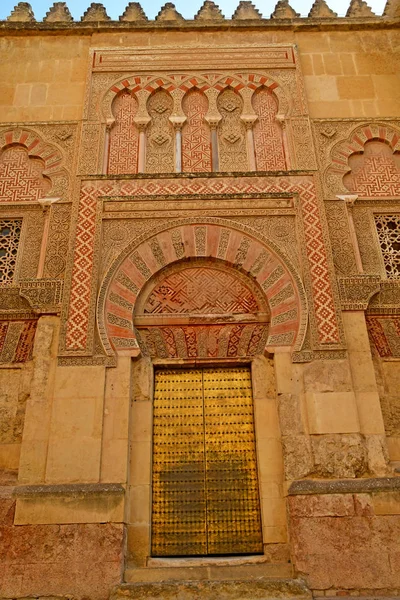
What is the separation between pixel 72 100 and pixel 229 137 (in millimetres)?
1766

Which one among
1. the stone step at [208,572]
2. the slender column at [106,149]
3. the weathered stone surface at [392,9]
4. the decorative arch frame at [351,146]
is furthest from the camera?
the weathered stone surface at [392,9]

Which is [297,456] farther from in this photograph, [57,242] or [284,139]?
[284,139]

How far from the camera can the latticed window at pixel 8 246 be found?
492 cm

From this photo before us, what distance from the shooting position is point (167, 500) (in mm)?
4125

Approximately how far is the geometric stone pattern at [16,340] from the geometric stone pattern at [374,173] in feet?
11.1

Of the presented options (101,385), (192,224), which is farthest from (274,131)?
(101,385)

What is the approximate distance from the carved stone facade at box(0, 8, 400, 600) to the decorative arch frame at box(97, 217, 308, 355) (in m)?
0.02

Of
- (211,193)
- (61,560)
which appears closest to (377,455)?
(61,560)

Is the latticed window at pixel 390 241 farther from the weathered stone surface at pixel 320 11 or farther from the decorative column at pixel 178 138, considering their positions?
the weathered stone surface at pixel 320 11

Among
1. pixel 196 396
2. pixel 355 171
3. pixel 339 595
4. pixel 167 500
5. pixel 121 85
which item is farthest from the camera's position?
pixel 121 85

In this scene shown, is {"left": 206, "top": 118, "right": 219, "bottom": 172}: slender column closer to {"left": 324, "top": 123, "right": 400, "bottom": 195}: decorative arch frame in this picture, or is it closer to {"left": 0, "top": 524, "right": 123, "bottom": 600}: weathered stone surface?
{"left": 324, "top": 123, "right": 400, "bottom": 195}: decorative arch frame

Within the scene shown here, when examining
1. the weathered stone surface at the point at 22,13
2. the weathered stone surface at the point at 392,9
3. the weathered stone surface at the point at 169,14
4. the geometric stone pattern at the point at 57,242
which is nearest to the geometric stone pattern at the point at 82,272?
the geometric stone pattern at the point at 57,242

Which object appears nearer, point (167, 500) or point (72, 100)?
point (167, 500)

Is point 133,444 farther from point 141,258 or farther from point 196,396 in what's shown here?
point 141,258
